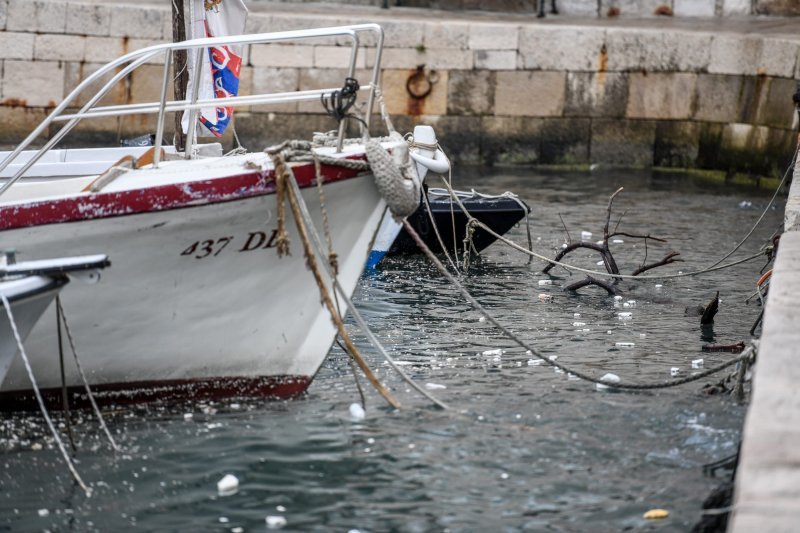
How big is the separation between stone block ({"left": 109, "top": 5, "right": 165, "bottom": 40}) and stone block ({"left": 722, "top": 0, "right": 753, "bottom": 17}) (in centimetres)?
840

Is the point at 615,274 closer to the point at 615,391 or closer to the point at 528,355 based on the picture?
the point at 528,355

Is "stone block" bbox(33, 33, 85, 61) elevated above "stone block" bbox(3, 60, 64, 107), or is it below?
above

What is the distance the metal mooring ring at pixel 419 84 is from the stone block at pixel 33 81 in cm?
471

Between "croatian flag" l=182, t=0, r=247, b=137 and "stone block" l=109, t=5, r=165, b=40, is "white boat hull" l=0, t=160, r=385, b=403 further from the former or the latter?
"stone block" l=109, t=5, r=165, b=40

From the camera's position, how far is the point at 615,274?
30.6 feet

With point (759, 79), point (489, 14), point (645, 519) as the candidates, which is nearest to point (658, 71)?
point (759, 79)

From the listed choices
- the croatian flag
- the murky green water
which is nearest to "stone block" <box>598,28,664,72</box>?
the croatian flag

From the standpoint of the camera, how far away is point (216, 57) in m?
9.15

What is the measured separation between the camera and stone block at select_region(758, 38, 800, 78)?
15.4 metres

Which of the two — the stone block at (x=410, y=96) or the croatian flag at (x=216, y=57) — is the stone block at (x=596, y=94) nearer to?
the stone block at (x=410, y=96)

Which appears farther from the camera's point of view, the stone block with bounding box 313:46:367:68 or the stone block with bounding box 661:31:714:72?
the stone block with bounding box 661:31:714:72

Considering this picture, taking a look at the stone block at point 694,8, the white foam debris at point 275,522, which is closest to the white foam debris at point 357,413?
the white foam debris at point 275,522

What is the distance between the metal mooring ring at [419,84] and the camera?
17.0m

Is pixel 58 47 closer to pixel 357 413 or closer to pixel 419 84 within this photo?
pixel 419 84
